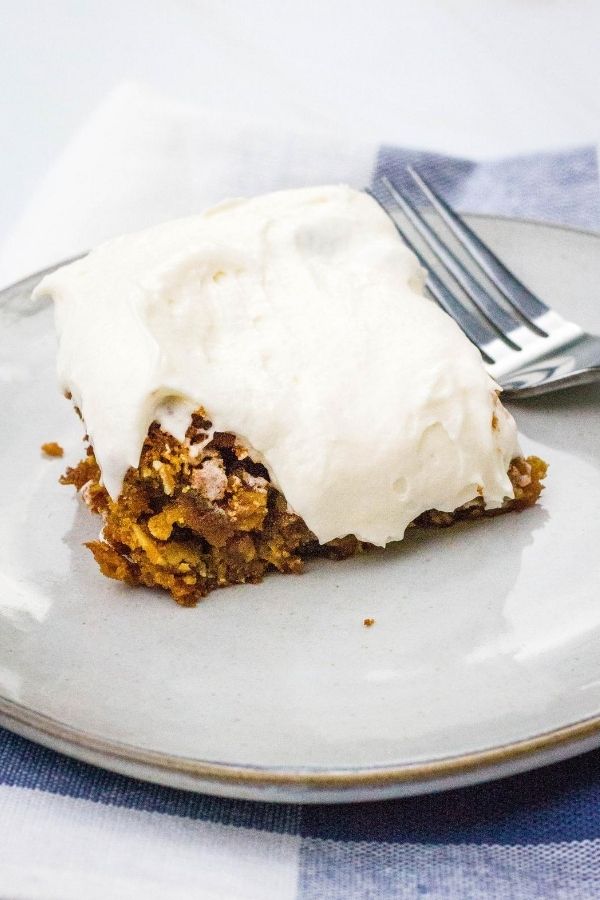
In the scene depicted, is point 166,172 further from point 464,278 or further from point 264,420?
point 264,420

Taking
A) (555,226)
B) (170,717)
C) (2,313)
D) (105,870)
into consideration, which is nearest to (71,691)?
(170,717)

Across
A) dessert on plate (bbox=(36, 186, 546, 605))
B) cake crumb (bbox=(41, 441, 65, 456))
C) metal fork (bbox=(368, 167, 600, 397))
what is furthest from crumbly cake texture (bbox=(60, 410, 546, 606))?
metal fork (bbox=(368, 167, 600, 397))

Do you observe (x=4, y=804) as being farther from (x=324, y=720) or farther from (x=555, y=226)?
(x=555, y=226)

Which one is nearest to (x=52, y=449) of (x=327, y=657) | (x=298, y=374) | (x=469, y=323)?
(x=298, y=374)

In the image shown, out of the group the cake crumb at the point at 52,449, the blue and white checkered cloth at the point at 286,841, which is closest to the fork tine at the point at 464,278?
the cake crumb at the point at 52,449

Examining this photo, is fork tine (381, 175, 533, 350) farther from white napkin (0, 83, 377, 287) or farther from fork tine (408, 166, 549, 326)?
white napkin (0, 83, 377, 287)

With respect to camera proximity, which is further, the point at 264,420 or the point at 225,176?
the point at 225,176
